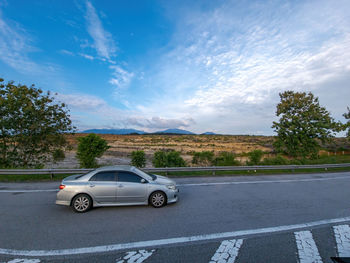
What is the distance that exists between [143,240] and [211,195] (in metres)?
4.06

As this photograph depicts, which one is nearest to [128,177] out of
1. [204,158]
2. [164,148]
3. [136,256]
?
[136,256]

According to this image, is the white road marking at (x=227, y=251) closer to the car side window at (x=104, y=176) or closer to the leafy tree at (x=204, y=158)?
the car side window at (x=104, y=176)

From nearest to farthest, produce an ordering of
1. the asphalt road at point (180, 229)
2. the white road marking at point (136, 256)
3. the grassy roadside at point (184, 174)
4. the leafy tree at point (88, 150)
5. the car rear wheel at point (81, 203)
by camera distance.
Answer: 1. the white road marking at point (136, 256)
2. the asphalt road at point (180, 229)
3. the car rear wheel at point (81, 203)
4. the grassy roadside at point (184, 174)
5. the leafy tree at point (88, 150)

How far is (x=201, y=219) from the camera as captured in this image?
510 centimetres

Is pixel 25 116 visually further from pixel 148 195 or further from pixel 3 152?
pixel 148 195

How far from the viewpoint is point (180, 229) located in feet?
14.8

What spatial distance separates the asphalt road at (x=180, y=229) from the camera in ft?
11.5

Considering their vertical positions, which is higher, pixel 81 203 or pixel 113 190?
pixel 113 190

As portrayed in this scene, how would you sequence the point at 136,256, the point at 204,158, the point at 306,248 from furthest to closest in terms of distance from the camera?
the point at 204,158
the point at 306,248
the point at 136,256

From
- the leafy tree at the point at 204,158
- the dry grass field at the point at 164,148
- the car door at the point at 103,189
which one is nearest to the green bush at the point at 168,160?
the leafy tree at the point at 204,158

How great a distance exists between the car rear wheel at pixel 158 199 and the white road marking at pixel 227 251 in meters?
2.56

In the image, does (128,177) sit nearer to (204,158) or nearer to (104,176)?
(104,176)

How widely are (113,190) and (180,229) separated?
8.42 ft

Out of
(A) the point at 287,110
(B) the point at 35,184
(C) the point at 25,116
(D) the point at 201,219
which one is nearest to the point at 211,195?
(D) the point at 201,219
